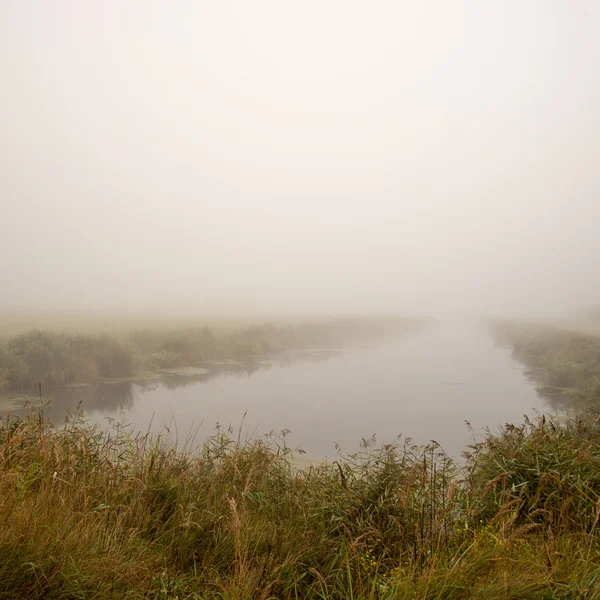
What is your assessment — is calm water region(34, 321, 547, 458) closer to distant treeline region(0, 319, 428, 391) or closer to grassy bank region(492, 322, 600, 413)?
grassy bank region(492, 322, 600, 413)

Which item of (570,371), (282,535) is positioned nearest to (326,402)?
(570,371)

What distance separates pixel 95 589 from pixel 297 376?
22.1 m

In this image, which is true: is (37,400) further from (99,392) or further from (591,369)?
(591,369)

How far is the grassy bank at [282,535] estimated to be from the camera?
2.32 meters

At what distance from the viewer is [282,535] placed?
330 cm

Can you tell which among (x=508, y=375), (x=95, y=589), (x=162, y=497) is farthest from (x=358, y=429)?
(x=508, y=375)

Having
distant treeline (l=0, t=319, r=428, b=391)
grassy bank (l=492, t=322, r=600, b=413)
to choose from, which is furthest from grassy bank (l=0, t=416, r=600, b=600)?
distant treeline (l=0, t=319, r=428, b=391)

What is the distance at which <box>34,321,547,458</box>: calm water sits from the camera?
13680 mm

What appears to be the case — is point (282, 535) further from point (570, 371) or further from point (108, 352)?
point (570, 371)

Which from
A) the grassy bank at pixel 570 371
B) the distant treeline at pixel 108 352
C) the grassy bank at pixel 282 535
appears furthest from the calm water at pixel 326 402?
the grassy bank at pixel 282 535

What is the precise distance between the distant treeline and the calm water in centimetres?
150

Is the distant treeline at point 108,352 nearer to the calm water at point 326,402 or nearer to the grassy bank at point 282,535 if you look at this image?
the calm water at point 326,402

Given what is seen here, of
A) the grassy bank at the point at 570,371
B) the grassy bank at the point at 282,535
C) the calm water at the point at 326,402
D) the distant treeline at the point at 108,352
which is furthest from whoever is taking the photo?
the distant treeline at the point at 108,352

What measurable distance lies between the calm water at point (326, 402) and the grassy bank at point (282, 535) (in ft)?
17.6
